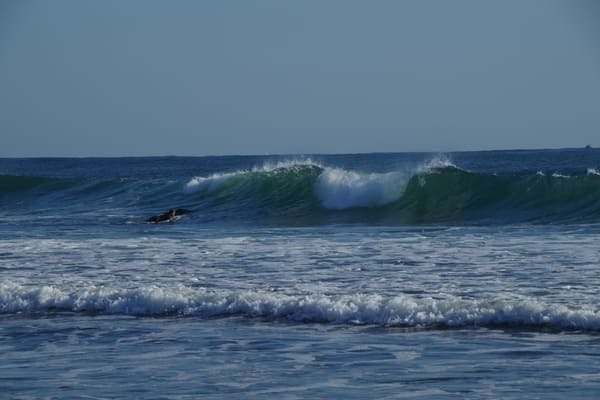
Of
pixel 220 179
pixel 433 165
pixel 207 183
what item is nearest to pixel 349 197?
pixel 433 165

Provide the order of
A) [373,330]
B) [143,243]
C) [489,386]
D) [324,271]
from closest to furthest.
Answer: [489,386], [373,330], [324,271], [143,243]

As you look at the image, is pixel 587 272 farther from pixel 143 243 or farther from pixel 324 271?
pixel 143 243

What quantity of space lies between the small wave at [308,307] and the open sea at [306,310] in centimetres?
2

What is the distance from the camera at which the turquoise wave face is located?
842 inches

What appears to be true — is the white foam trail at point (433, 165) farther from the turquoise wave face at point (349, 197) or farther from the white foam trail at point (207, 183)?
the white foam trail at point (207, 183)

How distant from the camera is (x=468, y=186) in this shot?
78.9ft

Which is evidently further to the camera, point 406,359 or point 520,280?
point 520,280

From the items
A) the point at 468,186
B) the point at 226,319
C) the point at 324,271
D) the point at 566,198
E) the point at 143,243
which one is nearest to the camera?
the point at 226,319

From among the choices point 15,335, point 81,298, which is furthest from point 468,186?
point 15,335

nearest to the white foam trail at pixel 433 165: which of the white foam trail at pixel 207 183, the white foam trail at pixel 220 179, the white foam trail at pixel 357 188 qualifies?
the white foam trail at pixel 357 188

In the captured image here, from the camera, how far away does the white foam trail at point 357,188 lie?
80.5 ft

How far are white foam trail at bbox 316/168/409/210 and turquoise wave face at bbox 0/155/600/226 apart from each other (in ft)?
0.07

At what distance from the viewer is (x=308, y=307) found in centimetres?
980

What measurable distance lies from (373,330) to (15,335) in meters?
2.90
